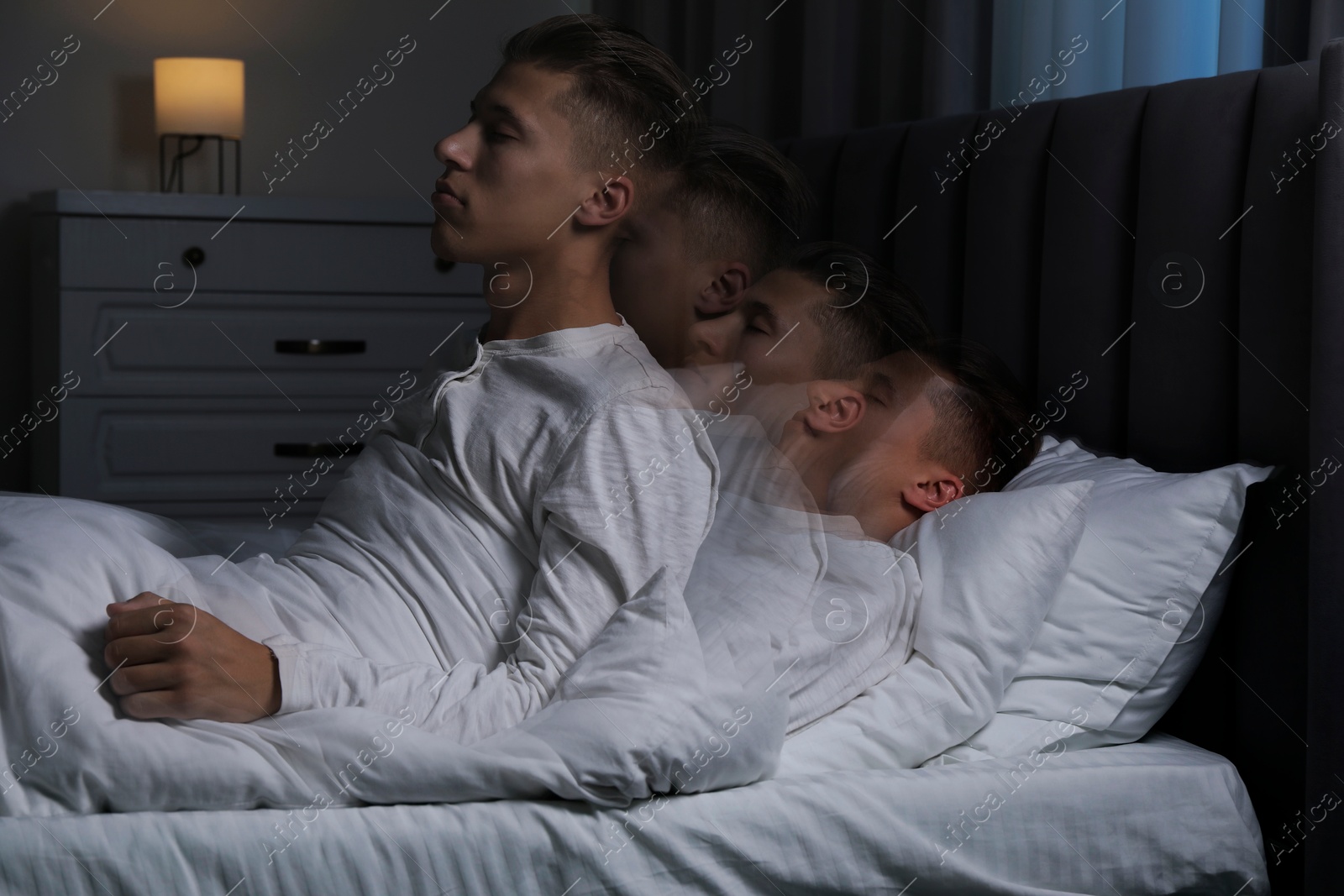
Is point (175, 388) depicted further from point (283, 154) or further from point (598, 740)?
point (598, 740)

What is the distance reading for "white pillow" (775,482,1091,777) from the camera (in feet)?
3.30

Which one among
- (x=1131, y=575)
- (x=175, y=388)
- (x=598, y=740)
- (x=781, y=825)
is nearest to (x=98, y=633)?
(x=598, y=740)

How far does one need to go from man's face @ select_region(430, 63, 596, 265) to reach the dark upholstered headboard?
0.61 meters

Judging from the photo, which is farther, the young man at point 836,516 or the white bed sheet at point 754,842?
the young man at point 836,516

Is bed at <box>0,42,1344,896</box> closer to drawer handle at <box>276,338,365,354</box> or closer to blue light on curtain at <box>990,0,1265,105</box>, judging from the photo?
blue light on curtain at <box>990,0,1265,105</box>

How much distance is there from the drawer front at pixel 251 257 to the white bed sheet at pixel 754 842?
1.71 meters

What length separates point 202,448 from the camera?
239 cm

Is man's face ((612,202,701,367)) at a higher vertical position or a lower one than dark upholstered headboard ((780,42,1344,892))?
higher

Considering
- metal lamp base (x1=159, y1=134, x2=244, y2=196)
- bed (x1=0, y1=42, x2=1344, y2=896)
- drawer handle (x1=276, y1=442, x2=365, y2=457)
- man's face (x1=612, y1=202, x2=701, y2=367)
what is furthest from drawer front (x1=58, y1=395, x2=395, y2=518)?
man's face (x1=612, y1=202, x2=701, y2=367)

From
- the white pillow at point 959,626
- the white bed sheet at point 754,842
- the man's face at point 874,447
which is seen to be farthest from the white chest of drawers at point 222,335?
the white bed sheet at point 754,842

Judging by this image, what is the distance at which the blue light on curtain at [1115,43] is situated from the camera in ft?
4.49

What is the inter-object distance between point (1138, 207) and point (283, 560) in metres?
0.91

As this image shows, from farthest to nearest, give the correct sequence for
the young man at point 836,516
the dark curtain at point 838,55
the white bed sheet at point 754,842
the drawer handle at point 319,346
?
the drawer handle at point 319,346 < the dark curtain at point 838,55 < the young man at point 836,516 < the white bed sheet at point 754,842

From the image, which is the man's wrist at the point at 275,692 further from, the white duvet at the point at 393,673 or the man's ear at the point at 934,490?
the man's ear at the point at 934,490
